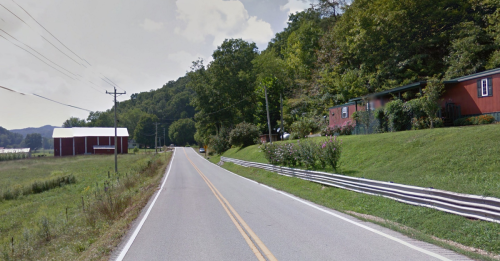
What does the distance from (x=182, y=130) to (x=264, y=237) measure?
Result: 125193mm

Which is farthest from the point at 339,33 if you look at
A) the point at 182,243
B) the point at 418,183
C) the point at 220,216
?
the point at 182,243

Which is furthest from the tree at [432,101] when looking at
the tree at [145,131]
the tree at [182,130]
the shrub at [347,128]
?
the tree at [145,131]

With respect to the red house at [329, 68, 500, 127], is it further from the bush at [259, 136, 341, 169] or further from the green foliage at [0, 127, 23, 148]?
the green foliage at [0, 127, 23, 148]

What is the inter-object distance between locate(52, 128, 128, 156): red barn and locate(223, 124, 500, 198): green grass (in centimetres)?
7100

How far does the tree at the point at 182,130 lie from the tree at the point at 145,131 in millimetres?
8274

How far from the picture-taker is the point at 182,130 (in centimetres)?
12925

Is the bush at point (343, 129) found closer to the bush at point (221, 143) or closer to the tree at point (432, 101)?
the tree at point (432, 101)

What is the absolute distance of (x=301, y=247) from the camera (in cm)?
627

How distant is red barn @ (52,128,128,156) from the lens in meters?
74.6

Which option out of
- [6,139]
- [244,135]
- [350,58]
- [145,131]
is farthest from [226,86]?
[6,139]

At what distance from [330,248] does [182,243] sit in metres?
3.08

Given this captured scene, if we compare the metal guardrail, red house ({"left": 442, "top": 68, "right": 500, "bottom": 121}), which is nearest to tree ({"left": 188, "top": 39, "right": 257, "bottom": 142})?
red house ({"left": 442, "top": 68, "right": 500, "bottom": 121})

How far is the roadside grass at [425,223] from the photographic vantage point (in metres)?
6.07

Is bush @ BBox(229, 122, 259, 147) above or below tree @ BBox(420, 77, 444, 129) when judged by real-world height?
below
